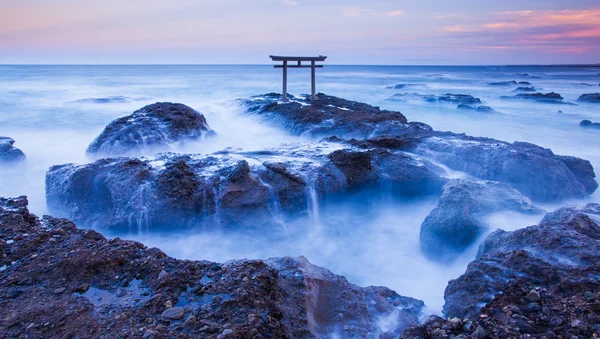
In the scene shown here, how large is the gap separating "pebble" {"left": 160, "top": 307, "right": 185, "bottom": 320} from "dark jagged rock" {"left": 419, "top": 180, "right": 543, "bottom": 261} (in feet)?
13.3

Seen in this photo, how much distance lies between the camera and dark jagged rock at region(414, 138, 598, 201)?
7406 millimetres

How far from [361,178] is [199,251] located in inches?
135

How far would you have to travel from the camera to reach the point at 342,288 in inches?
158

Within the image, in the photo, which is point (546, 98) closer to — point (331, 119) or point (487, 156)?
point (331, 119)

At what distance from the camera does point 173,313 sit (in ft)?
10.2

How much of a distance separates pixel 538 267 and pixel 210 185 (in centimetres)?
483

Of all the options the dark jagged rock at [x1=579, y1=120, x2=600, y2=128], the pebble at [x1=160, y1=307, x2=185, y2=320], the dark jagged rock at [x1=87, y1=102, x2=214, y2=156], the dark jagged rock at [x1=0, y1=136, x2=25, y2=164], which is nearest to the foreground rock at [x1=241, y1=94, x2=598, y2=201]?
the dark jagged rock at [x1=87, y1=102, x2=214, y2=156]

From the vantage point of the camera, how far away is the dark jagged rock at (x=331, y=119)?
418 inches

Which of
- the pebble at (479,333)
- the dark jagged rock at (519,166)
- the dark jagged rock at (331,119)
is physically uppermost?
the dark jagged rock at (331,119)

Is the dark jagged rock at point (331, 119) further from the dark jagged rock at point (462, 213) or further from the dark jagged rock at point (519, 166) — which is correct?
the dark jagged rock at point (462, 213)

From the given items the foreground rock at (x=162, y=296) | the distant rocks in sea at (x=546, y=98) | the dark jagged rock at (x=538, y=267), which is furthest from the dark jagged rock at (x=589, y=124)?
the foreground rock at (x=162, y=296)

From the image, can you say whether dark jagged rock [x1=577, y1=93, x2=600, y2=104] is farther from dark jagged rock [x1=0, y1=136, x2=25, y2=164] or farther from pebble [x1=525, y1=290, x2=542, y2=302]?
dark jagged rock [x1=0, y1=136, x2=25, y2=164]

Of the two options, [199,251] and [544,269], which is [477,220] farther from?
[199,251]

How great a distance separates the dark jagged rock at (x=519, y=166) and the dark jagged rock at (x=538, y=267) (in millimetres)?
3093
